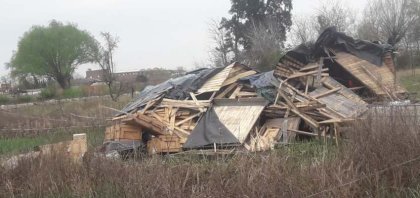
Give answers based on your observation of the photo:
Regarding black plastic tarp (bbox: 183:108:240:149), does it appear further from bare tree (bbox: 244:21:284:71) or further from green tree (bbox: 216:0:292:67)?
green tree (bbox: 216:0:292:67)

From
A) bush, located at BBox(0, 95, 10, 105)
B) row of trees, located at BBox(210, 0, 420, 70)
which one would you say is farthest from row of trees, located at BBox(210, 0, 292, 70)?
bush, located at BBox(0, 95, 10, 105)

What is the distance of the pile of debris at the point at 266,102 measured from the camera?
10.7m

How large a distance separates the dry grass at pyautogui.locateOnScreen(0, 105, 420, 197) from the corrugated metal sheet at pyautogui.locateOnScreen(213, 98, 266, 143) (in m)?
3.82

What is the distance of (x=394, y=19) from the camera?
35875 mm

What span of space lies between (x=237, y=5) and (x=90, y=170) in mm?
37720

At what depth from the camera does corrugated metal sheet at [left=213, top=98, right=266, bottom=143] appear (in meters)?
10.6

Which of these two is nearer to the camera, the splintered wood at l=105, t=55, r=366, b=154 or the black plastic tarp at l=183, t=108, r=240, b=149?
the black plastic tarp at l=183, t=108, r=240, b=149

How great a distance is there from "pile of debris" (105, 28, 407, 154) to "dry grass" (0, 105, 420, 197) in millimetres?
2989

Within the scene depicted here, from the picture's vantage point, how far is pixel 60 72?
6369cm

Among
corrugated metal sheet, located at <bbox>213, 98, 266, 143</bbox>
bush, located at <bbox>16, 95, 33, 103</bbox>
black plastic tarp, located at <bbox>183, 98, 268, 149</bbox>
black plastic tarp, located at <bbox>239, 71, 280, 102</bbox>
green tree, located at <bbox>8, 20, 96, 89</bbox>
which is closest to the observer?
black plastic tarp, located at <bbox>183, 98, 268, 149</bbox>

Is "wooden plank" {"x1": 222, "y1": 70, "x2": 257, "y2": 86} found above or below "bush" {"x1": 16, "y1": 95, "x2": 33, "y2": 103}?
above

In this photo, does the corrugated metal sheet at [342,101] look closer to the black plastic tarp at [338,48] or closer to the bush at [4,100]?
the black plastic tarp at [338,48]

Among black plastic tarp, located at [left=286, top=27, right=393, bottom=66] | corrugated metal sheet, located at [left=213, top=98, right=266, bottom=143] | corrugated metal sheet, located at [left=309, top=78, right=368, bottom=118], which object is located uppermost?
black plastic tarp, located at [left=286, top=27, right=393, bottom=66]

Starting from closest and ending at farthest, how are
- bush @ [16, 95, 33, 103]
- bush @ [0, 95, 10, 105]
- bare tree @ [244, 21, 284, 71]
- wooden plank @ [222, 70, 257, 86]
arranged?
wooden plank @ [222, 70, 257, 86] < bare tree @ [244, 21, 284, 71] < bush @ [0, 95, 10, 105] < bush @ [16, 95, 33, 103]
